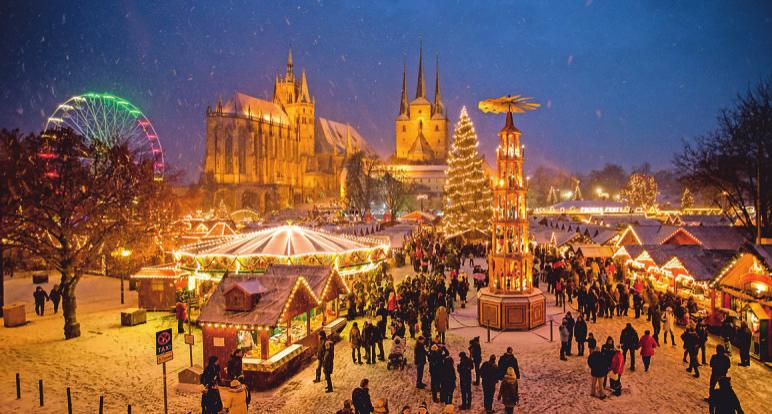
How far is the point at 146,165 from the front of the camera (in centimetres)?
2070

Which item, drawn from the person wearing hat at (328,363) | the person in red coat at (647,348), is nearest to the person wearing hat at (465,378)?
the person wearing hat at (328,363)

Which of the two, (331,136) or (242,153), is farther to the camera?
(331,136)

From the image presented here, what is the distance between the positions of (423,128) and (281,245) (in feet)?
327

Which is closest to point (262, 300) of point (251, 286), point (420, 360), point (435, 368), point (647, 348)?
point (251, 286)

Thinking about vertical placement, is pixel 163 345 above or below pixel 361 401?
above

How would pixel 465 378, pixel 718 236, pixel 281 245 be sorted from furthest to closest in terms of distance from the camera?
1. pixel 718 236
2. pixel 281 245
3. pixel 465 378

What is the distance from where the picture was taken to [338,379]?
10852 mm

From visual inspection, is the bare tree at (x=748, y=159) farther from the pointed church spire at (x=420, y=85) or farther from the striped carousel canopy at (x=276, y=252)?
the pointed church spire at (x=420, y=85)

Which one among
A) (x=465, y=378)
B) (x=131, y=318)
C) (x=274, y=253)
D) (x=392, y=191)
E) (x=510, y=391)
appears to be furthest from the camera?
(x=392, y=191)

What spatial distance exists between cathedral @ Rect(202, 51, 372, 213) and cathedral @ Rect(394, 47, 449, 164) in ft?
46.5

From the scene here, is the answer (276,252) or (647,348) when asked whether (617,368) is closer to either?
(647,348)

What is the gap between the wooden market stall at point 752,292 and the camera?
11.7 m

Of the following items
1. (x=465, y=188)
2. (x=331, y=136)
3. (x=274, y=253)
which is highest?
(x=331, y=136)

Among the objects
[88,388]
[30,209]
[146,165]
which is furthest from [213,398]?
[146,165]
